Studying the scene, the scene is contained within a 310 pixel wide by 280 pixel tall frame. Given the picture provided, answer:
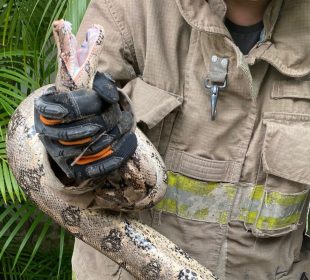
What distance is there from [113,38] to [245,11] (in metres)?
0.37

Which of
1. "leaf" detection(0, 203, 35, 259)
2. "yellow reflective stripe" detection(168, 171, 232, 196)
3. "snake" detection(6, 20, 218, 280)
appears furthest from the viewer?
"leaf" detection(0, 203, 35, 259)

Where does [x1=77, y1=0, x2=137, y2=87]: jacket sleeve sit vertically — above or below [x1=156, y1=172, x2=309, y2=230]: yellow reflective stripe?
above

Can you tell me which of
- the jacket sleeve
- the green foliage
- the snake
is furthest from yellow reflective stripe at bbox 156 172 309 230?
the green foliage

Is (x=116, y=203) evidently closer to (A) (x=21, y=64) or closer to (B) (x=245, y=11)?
(B) (x=245, y=11)

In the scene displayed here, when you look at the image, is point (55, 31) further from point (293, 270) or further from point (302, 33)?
point (293, 270)

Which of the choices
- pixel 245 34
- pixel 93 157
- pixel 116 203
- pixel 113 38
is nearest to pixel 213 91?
pixel 245 34

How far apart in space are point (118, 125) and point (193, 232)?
70 centimetres

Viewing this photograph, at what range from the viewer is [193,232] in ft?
6.05

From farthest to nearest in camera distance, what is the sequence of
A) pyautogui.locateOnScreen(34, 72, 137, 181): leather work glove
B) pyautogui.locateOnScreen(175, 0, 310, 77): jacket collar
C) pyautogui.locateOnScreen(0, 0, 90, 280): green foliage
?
pyautogui.locateOnScreen(0, 0, 90, 280): green foliage, pyautogui.locateOnScreen(175, 0, 310, 77): jacket collar, pyautogui.locateOnScreen(34, 72, 137, 181): leather work glove

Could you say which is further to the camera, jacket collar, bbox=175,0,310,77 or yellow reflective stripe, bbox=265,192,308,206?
yellow reflective stripe, bbox=265,192,308,206

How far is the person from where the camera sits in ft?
5.57

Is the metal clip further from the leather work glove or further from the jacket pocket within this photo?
the leather work glove

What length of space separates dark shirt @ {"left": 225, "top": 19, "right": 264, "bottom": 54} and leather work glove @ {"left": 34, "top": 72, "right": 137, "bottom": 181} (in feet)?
1.94

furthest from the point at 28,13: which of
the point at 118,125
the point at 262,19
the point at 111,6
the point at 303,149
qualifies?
the point at 118,125
